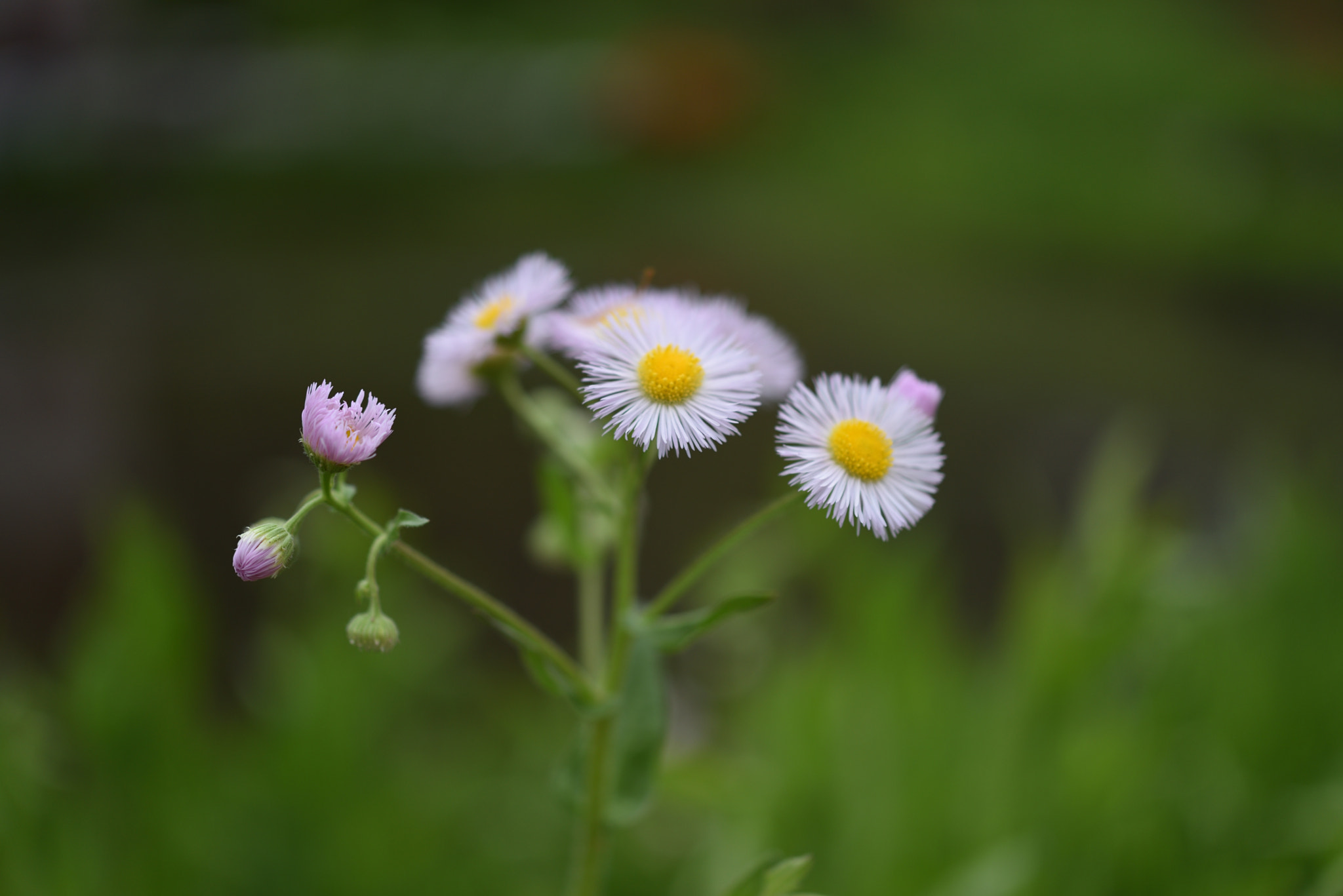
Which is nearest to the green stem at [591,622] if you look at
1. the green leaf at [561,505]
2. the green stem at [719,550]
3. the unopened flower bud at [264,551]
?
the green leaf at [561,505]

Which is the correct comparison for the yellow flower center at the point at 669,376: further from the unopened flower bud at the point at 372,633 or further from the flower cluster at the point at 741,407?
the unopened flower bud at the point at 372,633

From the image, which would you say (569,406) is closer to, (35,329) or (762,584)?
(762,584)

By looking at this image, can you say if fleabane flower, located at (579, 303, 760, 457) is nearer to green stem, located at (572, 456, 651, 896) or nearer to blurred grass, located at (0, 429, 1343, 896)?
green stem, located at (572, 456, 651, 896)

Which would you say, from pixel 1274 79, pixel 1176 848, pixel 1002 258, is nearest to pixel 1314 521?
pixel 1176 848

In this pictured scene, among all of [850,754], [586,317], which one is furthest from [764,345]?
[850,754]

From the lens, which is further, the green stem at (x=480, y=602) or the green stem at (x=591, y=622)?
the green stem at (x=591, y=622)

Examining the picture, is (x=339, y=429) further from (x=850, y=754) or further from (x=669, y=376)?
(x=850, y=754)

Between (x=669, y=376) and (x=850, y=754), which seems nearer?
(x=669, y=376)
